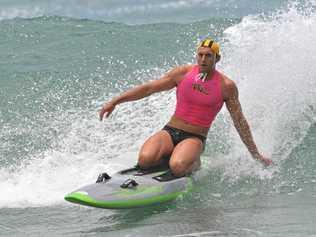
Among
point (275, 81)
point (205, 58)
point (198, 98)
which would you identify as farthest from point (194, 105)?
point (275, 81)

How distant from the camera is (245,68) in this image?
11594 mm

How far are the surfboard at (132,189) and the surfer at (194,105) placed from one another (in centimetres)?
25

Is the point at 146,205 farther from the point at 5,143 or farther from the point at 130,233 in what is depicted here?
the point at 5,143

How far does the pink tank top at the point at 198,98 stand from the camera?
8031 mm

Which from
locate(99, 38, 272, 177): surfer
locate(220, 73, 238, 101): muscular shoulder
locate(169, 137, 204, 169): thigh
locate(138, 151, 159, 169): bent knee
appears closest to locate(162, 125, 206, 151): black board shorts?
locate(99, 38, 272, 177): surfer

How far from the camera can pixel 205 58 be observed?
7.92 m

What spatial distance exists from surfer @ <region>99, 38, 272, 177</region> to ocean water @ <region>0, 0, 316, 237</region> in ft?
1.82

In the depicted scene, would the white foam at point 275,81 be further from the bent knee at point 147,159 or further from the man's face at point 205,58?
the man's face at point 205,58

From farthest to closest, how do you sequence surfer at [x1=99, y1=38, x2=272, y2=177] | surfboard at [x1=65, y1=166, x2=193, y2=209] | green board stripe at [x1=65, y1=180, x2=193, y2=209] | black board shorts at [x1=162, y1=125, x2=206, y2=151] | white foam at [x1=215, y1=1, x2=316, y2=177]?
white foam at [x1=215, y1=1, x2=316, y2=177], black board shorts at [x1=162, y1=125, x2=206, y2=151], surfer at [x1=99, y1=38, x2=272, y2=177], surfboard at [x1=65, y1=166, x2=193, y2=209], green board stripe at [x1=65, y1=180, x2=193, y2=209]

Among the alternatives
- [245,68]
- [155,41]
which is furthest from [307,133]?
[155,41]

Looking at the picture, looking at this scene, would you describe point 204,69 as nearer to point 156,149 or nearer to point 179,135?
point 179,135

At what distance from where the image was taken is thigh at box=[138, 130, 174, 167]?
25.0ft

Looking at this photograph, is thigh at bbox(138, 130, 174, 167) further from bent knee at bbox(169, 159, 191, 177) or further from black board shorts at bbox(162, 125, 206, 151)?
bent knee at bbox(169, 159, 191, 177)

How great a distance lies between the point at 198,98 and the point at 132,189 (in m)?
1.66
